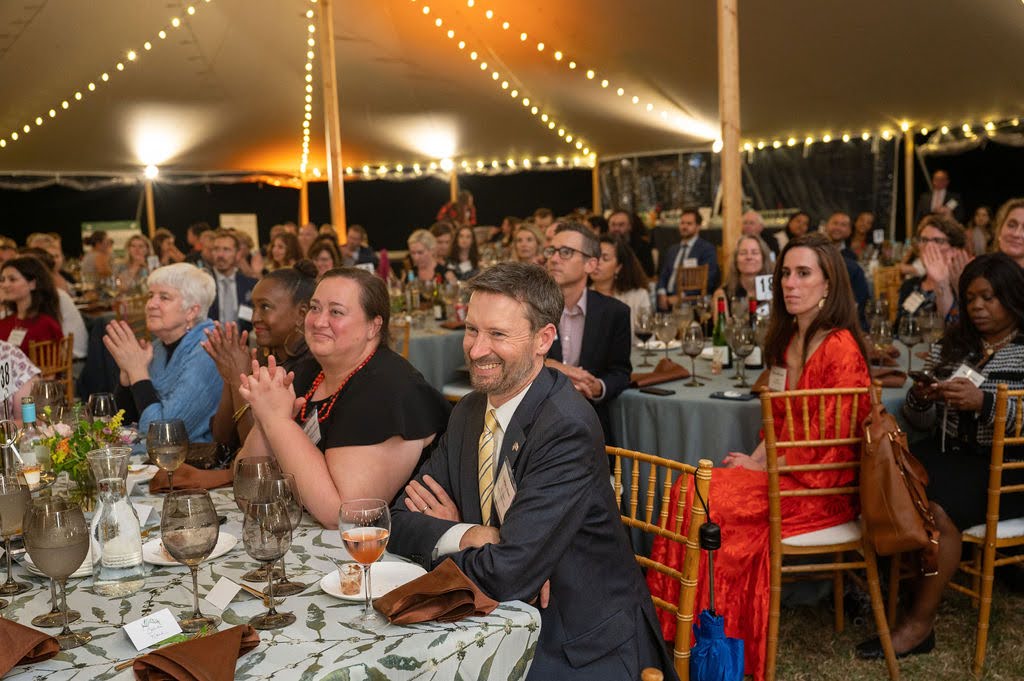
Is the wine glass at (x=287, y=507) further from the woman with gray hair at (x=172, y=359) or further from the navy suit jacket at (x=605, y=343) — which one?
the navy suit jacket at (x=605, y=343)

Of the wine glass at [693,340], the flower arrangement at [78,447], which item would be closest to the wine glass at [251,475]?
the flower arrangement at [78,447]

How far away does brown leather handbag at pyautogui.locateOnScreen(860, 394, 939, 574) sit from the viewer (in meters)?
2.76

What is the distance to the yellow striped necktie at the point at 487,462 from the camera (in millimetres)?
2047

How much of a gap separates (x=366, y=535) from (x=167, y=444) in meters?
0.97

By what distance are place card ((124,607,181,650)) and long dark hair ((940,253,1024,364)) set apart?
3.13m

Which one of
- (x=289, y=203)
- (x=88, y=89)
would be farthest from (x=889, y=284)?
(x=289, y=203)

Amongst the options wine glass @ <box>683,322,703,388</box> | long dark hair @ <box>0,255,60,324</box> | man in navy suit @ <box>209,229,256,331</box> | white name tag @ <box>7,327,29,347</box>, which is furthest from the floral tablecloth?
man in navy suit @ <box>209,229,256,331</box>

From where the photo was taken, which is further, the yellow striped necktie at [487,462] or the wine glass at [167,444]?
the wine glass at [167,444]

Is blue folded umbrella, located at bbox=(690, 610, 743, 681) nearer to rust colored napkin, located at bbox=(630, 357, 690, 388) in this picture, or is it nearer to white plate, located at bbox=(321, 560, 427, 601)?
white plate, located at bbox=(321, 560, 427, 601)

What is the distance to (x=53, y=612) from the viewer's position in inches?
64.7

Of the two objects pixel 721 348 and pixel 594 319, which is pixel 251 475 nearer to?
pixel 594 319

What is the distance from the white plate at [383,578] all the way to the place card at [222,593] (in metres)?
0.17

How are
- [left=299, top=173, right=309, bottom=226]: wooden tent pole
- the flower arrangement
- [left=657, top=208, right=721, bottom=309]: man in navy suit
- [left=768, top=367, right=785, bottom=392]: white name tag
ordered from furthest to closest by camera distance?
[left=299, top=173, right=309, bottom=226]: wooden tent pole, [left=657, top=208, right=721, bottom=309]: man in navy suit, [left=768, top=367, right=785, bottom=392]: white name tag, the flower arrangement

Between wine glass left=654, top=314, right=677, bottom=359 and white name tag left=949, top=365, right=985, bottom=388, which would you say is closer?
white name tag left=949, top=365, right=985, bottom=388
